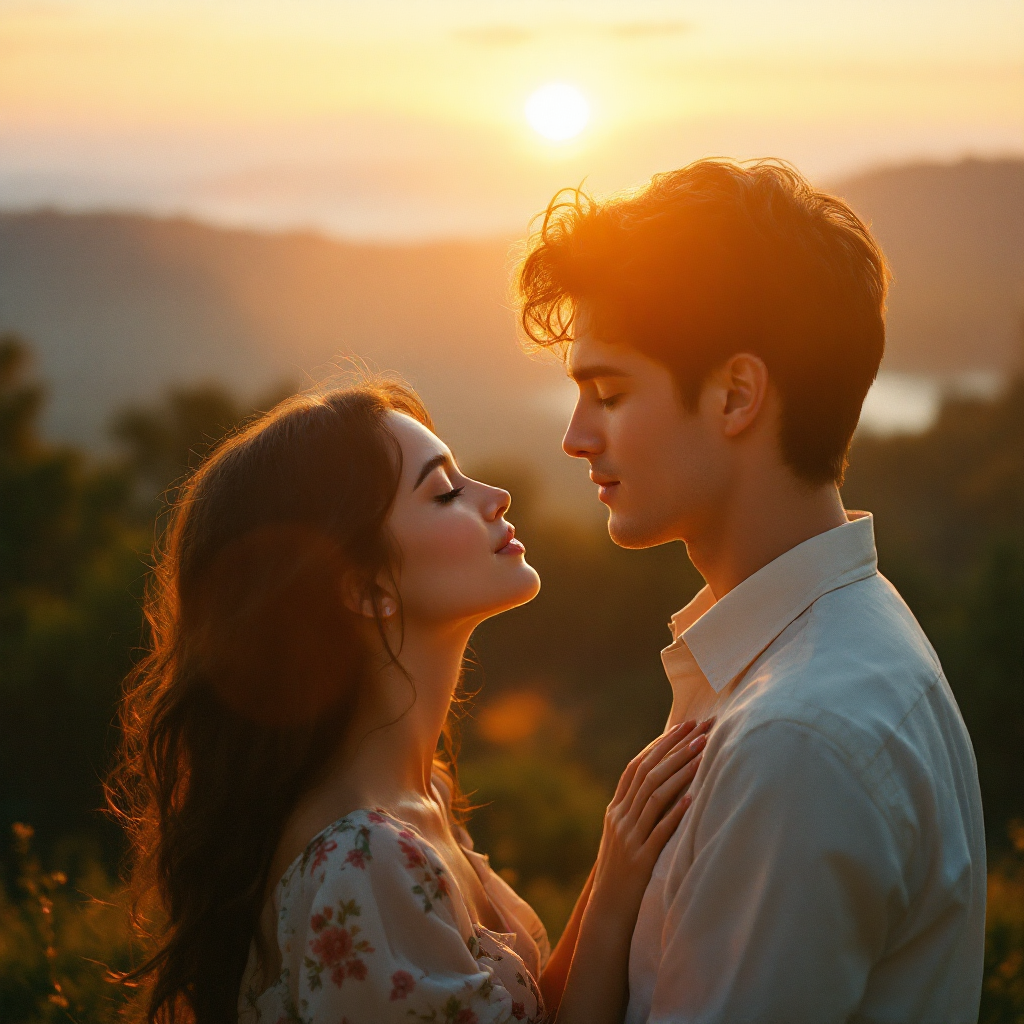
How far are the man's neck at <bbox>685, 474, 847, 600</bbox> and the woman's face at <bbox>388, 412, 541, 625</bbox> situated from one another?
0.56 m

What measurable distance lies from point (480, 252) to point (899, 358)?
15051 millimetres

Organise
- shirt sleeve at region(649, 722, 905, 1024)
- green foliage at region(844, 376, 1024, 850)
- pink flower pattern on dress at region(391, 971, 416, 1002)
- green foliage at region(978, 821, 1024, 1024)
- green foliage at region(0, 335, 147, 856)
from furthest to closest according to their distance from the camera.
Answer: green foliage at region(0, 335, 147, 856), green foliage at region(844, 376, 1024, 850), green foliage at region(978, 821, 1024, 1024), pink flower pattern on dress at region(391, 971, 416, 1002), shirt sleeve at region(649, 722, 905, 1024)

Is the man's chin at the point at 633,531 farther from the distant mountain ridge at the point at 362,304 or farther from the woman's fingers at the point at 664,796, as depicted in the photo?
the distant mountain ridge at the point at 362,304

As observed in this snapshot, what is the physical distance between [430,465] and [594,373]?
51 centimetres

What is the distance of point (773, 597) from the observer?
8.27 ft

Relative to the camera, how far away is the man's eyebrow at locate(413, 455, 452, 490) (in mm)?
2934

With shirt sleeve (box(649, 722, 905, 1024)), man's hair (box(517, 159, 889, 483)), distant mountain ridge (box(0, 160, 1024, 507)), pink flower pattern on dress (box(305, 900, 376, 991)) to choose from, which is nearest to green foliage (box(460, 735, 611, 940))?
distant mountain ridge (box(0, 160, 1024, 507))

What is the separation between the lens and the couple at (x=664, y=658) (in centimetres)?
216

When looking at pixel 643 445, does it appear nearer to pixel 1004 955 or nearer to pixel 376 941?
pixel 376 941

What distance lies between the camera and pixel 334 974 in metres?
2.38

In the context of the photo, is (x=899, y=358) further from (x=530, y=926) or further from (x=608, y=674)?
(x=530, y=926)

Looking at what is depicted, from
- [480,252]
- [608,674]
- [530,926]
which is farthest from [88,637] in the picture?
[480,252]

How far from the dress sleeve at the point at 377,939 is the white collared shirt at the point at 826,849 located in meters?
0.42

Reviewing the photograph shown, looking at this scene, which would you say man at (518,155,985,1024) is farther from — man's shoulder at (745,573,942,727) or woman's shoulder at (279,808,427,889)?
woman's shoulder at (279,808,427,889)
